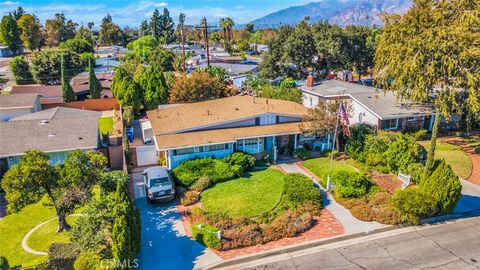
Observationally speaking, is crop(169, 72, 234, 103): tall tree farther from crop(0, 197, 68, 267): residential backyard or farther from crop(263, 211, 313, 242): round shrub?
crop(263, 211, 313, 242): round shrub

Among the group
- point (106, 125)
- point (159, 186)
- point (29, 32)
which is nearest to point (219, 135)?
point (159, 186)

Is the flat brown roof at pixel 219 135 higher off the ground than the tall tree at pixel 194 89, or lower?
lower

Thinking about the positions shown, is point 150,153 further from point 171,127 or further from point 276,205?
point 276,205

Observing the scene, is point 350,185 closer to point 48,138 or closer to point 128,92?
point 48,138

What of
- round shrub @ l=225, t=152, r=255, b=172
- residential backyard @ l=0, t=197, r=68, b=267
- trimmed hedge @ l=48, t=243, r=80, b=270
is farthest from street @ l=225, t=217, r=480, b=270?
round shrub @ l=225, t=152, r=255, b=172

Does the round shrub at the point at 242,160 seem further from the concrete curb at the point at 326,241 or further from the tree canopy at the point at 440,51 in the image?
the tree canopy at the point at 440,51

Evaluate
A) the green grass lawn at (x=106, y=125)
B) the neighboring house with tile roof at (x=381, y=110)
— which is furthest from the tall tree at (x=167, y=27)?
the neighboring house with tile roof at (x=381, y=110)
